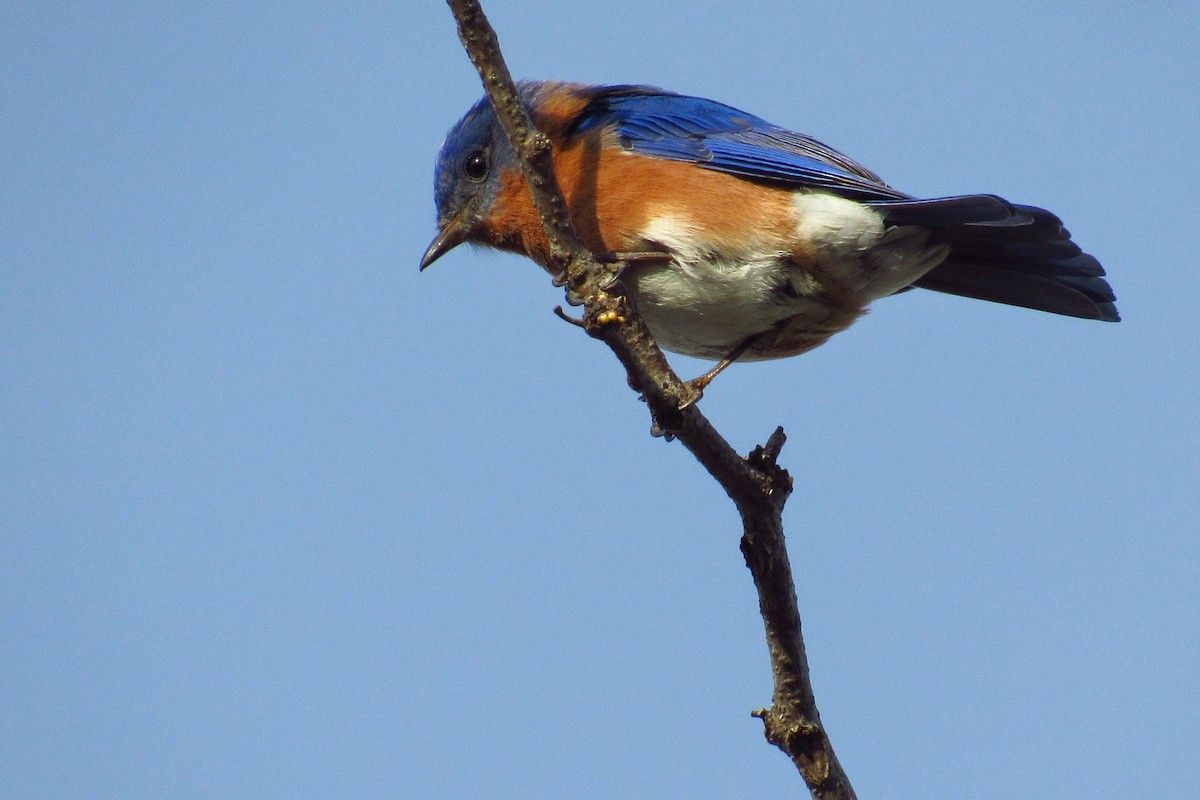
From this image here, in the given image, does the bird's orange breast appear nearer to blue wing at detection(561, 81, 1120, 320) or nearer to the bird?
the bird

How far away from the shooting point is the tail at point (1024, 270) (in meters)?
5.72

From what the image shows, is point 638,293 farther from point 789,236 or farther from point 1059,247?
point 1059,247

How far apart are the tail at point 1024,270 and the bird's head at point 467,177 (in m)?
2.22

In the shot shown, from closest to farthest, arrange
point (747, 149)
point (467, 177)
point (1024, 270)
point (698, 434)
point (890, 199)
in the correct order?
point (698, 434) → point (890, 199) → point (747, 149) → point (1024, 270) → point (467, 177)

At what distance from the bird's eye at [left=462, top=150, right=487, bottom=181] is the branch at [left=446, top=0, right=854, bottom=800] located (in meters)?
2.12

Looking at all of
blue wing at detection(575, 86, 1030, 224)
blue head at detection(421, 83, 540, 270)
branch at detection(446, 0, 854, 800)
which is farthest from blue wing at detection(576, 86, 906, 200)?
branch at detection(446, 0, 854, 800)

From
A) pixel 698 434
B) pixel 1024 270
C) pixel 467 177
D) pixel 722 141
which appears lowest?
pixel 698 434

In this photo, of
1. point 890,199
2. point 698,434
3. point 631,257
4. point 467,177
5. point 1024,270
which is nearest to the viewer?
point 698,434

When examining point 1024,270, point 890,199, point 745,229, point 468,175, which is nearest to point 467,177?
point 468,175

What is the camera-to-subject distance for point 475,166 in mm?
6473

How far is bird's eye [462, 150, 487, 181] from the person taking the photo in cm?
646

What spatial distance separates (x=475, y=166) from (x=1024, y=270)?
9.95 ft

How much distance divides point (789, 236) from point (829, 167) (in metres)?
0.54

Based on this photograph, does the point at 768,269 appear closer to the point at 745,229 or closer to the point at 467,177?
the point at 745,229
